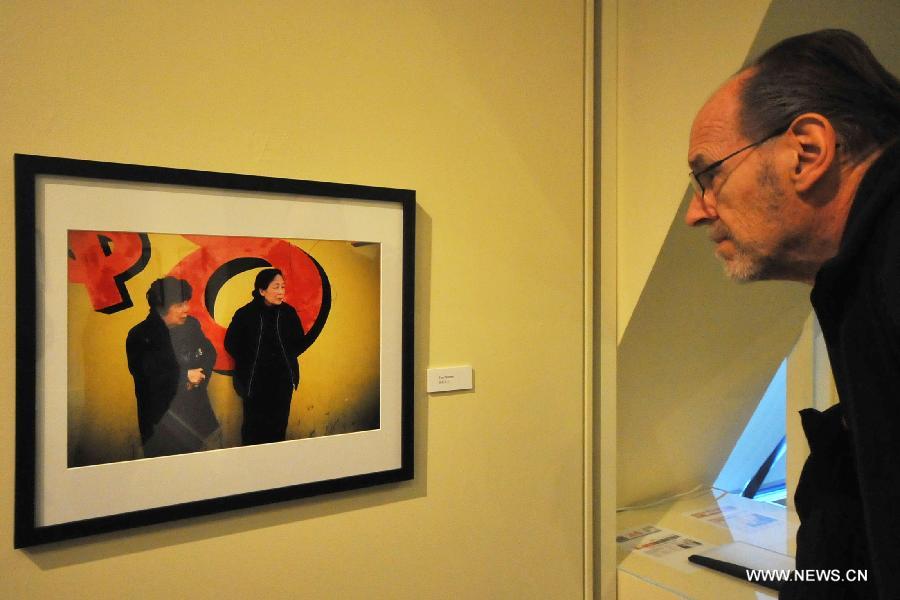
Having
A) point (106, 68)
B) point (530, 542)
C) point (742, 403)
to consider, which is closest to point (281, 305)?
point (106, 68)

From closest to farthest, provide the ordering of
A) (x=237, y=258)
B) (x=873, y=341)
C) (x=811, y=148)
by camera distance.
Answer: (x=873, y=341)
(x=811, y=148)
(x=237, y=258)

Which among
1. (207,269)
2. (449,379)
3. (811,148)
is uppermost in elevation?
(811,148)

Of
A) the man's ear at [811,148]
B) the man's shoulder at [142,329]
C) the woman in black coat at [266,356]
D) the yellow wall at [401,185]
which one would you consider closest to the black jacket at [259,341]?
the woman in black coat at [266,356]

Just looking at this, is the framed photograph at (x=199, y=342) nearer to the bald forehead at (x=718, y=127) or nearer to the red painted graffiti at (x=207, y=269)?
the red painted graffiti at (x=207, y=269)

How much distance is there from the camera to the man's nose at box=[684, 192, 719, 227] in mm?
1008

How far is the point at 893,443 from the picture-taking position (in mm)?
626

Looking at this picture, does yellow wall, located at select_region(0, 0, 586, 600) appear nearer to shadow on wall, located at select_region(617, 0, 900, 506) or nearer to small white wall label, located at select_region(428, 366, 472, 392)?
small white wall label, located at select_region(428, 366, 472, 392)

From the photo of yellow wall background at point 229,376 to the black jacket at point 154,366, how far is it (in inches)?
0.5

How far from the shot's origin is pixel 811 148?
2.69ft

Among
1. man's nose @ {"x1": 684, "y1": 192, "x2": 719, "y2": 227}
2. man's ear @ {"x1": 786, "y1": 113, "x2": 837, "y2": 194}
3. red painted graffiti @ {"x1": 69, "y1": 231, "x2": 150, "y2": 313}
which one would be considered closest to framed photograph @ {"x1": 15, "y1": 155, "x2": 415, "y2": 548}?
red painted graffiti @ {"x1": 69, "y1": 231, "x2": 150, "y2": 313}

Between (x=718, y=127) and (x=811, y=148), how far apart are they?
16 centimetres

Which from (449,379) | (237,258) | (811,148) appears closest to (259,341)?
(237,258)

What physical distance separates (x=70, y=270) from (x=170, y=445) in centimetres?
37

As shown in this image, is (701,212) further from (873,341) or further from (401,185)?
(401,185)
